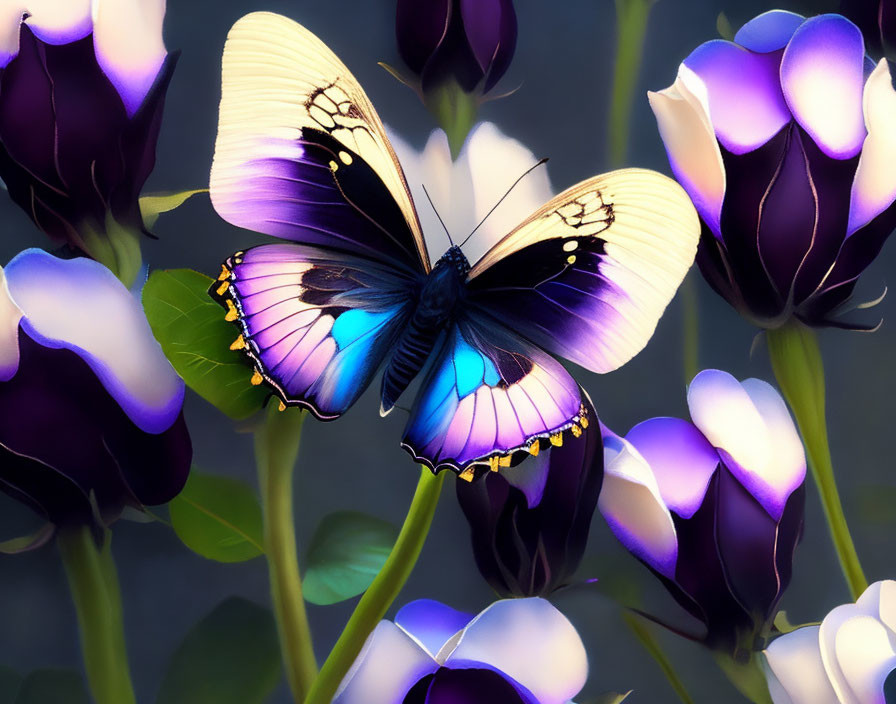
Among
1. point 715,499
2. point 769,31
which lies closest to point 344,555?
point 715,499

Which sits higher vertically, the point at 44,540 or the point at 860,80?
the point at 860,80

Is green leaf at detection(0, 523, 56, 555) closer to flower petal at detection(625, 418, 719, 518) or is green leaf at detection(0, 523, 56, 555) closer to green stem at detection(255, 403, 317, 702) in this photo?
green stem at detection(255, 403, 317, 702)

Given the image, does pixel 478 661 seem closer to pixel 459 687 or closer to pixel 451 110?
pixel 459 687

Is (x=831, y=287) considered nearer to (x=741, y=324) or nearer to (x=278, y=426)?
(x=741, y=324)

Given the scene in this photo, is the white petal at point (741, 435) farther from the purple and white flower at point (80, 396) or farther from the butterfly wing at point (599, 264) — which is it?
the purple and white flower at point (80, 396)

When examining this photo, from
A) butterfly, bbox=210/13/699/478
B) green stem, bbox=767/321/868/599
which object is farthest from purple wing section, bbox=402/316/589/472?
green stem, bbox=767/321/868/599

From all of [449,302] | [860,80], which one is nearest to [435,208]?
[449,302]
